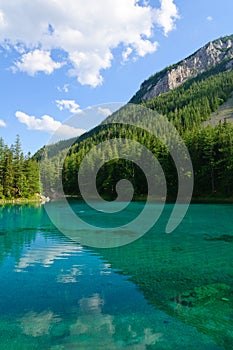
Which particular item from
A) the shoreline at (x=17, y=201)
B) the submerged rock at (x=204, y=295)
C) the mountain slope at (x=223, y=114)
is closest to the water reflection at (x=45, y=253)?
the submerged rock at (x=204, y=295)

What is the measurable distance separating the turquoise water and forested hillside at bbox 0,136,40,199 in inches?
2254

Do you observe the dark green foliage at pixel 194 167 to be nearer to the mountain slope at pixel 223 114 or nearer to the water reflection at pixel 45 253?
the water reflection at pixel 45 253

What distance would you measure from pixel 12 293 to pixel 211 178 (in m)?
59.2

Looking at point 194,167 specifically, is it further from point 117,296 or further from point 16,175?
point 117,296

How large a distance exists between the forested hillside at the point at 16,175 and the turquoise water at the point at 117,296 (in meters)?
57.2

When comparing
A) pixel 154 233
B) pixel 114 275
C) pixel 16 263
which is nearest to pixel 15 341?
pixel 114 275

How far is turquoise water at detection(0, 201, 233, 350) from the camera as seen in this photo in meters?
7.75

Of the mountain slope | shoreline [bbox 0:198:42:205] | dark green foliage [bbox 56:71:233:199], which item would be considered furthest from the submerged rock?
the mountain slope

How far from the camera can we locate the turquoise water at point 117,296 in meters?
7.75

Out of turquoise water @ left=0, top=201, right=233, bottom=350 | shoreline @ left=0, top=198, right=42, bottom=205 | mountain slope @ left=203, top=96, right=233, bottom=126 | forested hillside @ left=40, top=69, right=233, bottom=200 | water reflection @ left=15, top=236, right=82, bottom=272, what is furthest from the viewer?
mountain slope @ left=203, top=96, right=233, bottom=126

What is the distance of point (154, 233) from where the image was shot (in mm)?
25703

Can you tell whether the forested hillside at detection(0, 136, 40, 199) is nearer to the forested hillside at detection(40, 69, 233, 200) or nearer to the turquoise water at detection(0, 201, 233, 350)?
the forested hillside at detection(40, 69, 233, 200)

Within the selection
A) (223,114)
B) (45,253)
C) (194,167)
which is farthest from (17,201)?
(223,114)

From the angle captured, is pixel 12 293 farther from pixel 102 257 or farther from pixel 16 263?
pixel 102 257
